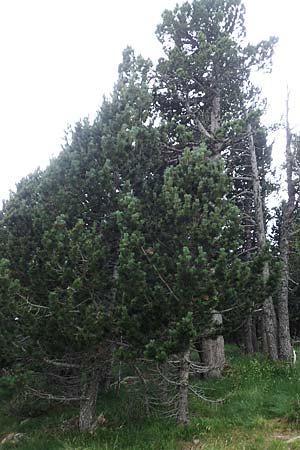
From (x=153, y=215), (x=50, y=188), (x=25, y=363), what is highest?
(x=50, y=188)

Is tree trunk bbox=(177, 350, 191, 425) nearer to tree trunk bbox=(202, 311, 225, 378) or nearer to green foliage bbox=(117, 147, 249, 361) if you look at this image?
green foliage bbox=(117, 147, 249, 361)

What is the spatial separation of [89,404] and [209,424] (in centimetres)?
267

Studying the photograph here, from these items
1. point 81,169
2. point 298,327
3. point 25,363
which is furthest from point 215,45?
point 298,327

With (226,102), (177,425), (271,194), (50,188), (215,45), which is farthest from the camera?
(271,194)

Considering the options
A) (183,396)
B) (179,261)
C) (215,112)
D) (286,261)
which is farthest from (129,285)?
(215,112)

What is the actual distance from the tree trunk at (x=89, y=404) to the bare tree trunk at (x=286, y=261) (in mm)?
5937

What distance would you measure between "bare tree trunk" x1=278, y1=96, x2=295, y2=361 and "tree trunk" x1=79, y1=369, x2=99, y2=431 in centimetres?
594

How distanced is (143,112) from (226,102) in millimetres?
6341

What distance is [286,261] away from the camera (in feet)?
46.1

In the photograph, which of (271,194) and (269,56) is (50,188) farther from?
(271,194)

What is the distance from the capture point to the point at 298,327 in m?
28.1

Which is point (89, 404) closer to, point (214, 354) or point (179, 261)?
point (179, 261)

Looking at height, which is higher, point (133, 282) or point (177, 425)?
point (133, 282)

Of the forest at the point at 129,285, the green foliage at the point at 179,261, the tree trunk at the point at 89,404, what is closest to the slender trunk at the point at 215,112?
the forest at the point at 129,285
